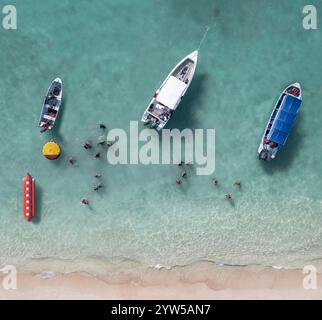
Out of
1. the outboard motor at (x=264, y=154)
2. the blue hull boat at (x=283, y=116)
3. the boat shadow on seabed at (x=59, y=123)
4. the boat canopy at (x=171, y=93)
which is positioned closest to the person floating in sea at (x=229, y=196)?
the outboard motor at (x=264, y=154)

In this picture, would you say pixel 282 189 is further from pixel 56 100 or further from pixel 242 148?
pixel 56 100

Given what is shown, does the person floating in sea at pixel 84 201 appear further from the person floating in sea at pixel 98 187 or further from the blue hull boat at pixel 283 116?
the blue hull boat at pixel 283 116

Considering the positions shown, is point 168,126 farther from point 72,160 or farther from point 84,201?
point 84,201

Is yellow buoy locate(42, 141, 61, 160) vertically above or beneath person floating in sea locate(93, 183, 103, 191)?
above

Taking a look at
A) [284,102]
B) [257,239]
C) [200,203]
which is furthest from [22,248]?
[284,102]

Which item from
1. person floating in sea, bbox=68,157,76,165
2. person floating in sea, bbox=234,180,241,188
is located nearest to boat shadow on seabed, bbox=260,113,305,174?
person floating in sea, bbox=234,180,241,188

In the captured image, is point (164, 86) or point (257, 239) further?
point (257, 239)

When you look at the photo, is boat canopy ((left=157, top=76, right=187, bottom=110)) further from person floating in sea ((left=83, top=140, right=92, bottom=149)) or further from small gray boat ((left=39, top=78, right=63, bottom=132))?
small gray boat ((left=39, top=78, right=63, bottom=132))
